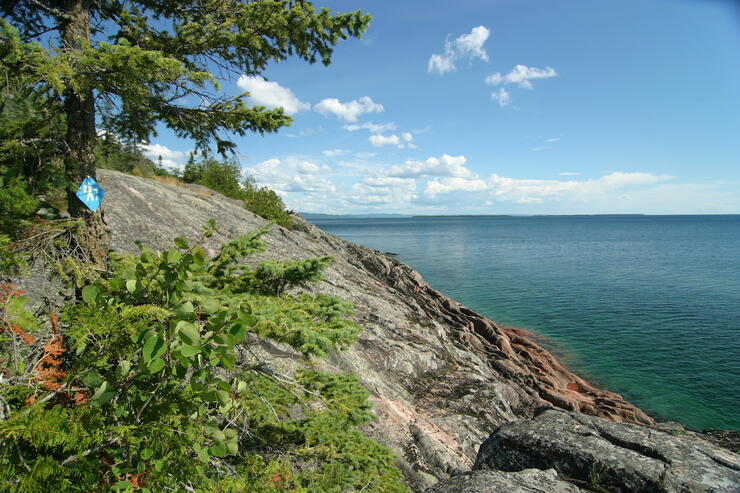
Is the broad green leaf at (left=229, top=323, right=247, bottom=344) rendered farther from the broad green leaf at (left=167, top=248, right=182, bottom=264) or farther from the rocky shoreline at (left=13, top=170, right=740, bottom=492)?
the rocky shoreline at (left=13, top=170, right=740, bottom=492)

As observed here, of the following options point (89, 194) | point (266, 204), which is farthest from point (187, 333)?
point (266, 204)

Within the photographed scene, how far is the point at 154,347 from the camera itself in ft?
7.32

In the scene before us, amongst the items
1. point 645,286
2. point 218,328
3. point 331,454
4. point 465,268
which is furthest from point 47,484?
point 465,268

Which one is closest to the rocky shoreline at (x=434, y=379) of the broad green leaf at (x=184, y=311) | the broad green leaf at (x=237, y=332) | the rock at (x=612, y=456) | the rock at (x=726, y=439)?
the rock at (x=612, y=456)

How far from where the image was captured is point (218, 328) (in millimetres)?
2426

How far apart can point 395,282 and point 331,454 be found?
23.8 metres

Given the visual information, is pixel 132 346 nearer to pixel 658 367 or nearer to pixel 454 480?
pixel 454 480

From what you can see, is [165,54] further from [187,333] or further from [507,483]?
[507,483]

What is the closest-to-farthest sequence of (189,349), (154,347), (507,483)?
(189,349) → (154,347) → (507,483)

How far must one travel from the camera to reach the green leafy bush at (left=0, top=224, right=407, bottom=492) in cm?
237

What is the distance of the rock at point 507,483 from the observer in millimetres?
5133

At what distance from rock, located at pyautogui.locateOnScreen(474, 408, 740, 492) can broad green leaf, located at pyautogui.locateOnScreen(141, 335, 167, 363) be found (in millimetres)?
6532

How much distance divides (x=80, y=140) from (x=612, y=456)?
9363 mm

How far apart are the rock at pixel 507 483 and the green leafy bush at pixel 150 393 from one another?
1.22 m
